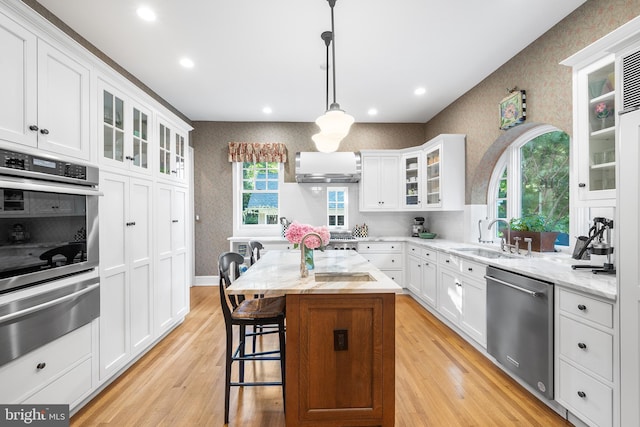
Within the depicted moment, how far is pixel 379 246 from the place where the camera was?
15.4 ft

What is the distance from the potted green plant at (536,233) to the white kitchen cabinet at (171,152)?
3.66 m

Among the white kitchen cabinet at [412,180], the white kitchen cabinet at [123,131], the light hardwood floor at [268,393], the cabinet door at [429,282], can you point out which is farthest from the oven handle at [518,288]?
the white kitchen cabinet at [123,131]

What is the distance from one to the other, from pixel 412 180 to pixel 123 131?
3.87 m

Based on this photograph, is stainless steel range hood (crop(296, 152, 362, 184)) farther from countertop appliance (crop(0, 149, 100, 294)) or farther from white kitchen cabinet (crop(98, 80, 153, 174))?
countertop appliance (crop(0, 149, 100, 294))

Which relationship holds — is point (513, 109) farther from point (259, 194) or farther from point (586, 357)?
point (259, 194)

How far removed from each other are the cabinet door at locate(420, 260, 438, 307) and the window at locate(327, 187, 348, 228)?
164cm

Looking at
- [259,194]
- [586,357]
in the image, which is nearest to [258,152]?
[259,194]

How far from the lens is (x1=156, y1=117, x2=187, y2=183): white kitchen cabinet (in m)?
3.10

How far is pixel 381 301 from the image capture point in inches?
A: 69.9

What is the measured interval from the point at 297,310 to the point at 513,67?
125 inches

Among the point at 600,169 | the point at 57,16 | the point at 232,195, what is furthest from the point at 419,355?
the point at 57,16

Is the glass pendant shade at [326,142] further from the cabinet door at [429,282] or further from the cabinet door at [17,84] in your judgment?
the cabinet door at [429,282]

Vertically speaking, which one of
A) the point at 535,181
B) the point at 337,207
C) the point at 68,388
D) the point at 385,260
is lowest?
the point at 68,388

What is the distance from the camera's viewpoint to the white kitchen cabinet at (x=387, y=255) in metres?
4.67
